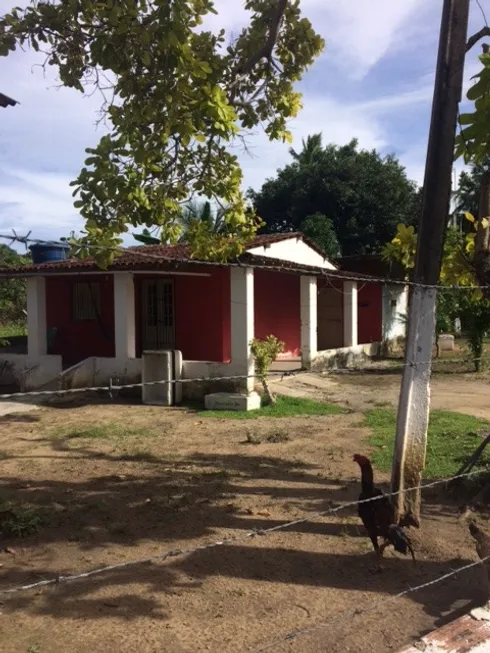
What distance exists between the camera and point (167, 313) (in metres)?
13.5

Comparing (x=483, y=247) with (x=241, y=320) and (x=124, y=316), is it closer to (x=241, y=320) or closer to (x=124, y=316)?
(x=241, y=320)

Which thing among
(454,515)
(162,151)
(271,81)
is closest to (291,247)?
(271,81)

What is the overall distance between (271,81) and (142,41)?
2210 millimetres

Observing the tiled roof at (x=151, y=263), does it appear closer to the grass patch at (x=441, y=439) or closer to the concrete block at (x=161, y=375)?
the concrete block at (x=161, y=375)

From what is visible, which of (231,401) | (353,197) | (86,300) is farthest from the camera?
(353,197)

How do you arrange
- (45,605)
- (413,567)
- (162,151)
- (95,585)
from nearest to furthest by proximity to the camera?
(45,605)
(95,585)
(413,567)
(162,151)

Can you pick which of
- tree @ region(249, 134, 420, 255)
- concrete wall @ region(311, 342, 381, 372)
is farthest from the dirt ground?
tree @ region(249, 134, 420, 255)

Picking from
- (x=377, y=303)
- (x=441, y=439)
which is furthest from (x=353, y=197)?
(x=441, y=439)

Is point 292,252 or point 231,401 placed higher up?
point 292,252

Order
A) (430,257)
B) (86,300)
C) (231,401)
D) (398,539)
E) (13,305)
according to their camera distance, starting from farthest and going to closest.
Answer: (13,305), (86,300), (231,401), (430,257), (398,539)

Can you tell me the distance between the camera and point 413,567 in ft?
13.0

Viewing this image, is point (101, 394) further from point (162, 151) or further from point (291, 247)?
Answer: point (162, 151)

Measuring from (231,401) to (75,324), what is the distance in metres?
6.24

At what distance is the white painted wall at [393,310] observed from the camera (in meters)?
19.6
